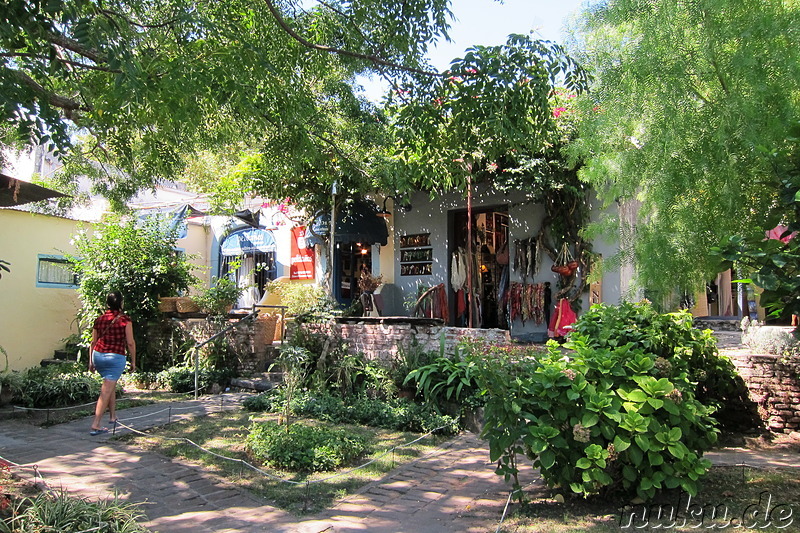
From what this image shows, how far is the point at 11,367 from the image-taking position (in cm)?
1196

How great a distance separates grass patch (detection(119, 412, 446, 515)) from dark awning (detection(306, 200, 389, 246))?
18.3 ft

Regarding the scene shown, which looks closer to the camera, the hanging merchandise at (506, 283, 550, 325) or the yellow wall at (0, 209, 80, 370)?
the hanging merchandise at (506, 283, 550, 325)

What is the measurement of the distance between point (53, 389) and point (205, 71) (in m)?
5.94

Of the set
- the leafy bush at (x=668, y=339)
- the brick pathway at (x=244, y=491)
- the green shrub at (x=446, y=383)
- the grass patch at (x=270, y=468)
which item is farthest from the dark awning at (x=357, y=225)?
the leafy bush at (x=668, y=339)

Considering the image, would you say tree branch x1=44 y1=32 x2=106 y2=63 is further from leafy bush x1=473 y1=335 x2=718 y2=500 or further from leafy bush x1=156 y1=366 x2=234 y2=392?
leafy bush x1=156 y1=366 x2=234 y2=392

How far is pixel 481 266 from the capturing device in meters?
13.5

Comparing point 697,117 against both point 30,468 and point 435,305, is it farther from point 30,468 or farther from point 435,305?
point 435,305

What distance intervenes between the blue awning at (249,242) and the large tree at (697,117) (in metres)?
11.6

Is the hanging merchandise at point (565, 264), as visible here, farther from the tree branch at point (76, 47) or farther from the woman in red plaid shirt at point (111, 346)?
the tree branch at point (76, 47)

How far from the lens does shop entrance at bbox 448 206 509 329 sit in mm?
12711

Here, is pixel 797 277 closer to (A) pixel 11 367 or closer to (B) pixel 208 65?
(B) pixel 208 65

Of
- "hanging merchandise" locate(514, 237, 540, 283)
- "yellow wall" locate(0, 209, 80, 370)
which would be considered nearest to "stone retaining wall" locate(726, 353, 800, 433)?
"hanging merchandise" locate(514, 237, 540, 283)

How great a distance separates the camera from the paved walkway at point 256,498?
433 centimetres

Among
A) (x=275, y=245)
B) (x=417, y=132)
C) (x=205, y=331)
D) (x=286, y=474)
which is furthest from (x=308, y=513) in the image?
(x=275, y=245)
